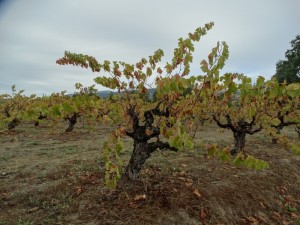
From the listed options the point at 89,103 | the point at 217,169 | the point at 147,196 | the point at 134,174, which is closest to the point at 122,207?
the point at 147,196

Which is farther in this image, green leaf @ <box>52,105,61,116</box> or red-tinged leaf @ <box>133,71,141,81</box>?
red-tinged leaf @ <box>133,71,141,81</box>

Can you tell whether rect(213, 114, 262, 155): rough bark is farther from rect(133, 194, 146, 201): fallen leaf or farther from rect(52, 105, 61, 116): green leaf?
rect(52, 105, 61, 116): green leaf


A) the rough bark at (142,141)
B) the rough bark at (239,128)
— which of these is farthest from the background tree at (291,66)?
the rough bark at (142,141)

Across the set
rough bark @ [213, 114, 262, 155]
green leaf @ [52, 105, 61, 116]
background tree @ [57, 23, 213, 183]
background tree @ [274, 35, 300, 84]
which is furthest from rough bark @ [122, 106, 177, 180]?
background tree @ [274, 35, 300, 84]

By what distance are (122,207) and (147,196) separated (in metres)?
0.70

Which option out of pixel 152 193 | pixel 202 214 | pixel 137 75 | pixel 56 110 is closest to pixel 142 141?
pixel 152 193

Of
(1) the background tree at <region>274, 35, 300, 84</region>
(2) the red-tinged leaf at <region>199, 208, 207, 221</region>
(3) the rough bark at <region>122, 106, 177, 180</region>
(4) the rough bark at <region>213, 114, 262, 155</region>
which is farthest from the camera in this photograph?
(1) the background tree at <region>274, 35, 300, 84</region>

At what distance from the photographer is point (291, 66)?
41188mm

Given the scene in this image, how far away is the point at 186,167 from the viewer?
30.3 feet

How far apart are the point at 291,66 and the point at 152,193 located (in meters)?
41.1

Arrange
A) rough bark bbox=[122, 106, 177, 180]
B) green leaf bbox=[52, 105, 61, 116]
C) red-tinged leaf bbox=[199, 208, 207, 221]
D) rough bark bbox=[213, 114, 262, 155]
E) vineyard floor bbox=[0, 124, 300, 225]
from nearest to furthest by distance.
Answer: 1. green leaf bbox=[52, 105, 61, 116]
2. vineyard floor bbox=[0, 124, 300, 225]
3. red-tinged leaf bbox=[199, 208, 207, 221]
4. rough bark bbox=[122, 106, 177, 180]
5. rough bark bbox=[213, 114, 262, 155]

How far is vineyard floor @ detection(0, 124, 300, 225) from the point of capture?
5.89 m

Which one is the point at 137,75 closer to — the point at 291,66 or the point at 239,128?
the point at 239,128

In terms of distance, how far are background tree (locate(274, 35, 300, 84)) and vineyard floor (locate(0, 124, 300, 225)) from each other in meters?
33.7
